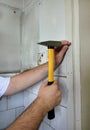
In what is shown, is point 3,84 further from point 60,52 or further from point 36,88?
point 60,52

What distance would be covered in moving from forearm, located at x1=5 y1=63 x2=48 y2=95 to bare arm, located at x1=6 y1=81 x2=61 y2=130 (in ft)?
0.50

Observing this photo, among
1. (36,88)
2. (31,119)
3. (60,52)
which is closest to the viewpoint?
(31,119)

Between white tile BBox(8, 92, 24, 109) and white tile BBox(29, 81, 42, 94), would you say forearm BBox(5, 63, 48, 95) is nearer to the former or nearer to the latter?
white tile BBox(29, 81, 42, 94)

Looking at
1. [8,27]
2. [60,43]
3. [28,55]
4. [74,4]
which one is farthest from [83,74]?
[8,27]

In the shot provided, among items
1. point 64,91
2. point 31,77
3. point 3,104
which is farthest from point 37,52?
point 3,104

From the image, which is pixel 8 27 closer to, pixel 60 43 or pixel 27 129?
pixel 60 43

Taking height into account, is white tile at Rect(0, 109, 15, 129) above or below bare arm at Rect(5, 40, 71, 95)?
below

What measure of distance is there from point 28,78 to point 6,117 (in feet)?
1.22

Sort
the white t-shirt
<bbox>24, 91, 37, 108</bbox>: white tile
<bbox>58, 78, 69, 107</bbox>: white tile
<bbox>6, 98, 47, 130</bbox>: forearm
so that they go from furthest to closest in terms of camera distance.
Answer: <bbox>24, 91, 37, 108</bbox>: white tile, the white t-shirt, <bbox>58, 78, 69, 107</bbox>: white tile, <bbox>6, 98, 47, 130</bbox>: forearm

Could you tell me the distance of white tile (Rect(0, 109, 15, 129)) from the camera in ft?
2.94

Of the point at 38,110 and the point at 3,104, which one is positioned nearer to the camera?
the point at 38,110

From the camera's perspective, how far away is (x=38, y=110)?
0.51 metres

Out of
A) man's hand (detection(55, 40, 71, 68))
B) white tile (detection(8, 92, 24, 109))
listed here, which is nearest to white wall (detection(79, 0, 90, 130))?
man's hand (detection(55, 40, 71, 68))

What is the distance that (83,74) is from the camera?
0.56 m
